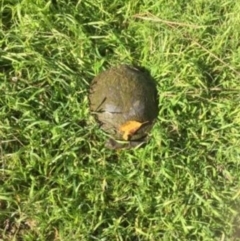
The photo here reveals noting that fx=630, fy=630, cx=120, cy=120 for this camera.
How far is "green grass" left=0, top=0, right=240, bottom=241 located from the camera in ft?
9.84

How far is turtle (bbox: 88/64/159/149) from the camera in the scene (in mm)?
3139

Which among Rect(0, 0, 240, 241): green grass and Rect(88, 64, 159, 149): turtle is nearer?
Rect(0, 0, 240, 241): green grass

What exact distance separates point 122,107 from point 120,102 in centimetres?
3

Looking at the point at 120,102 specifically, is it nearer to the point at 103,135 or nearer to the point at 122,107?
the point at 122,107

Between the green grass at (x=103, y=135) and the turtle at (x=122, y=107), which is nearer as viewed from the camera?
the green grass at (x=103, y=135)

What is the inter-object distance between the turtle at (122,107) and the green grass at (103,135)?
5 cm

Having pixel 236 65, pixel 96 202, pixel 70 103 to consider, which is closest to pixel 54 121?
pixel 70 103

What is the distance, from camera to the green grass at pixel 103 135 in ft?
9.84

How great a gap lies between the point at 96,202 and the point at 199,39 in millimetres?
1058

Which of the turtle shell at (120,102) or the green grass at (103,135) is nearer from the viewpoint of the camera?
the green grass at (103,135)

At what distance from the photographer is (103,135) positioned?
3.13 m

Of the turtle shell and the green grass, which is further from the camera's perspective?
the turtle shell

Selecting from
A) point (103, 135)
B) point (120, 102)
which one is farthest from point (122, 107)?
point (103, 135)

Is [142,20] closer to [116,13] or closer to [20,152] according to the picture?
[116,13]
